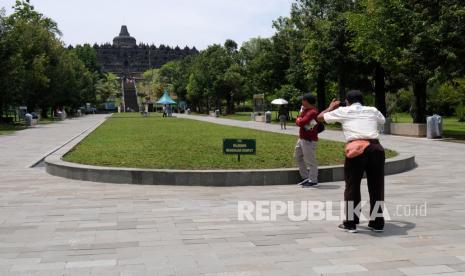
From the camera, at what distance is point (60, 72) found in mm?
55188

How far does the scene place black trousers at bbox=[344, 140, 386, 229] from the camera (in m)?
6.45

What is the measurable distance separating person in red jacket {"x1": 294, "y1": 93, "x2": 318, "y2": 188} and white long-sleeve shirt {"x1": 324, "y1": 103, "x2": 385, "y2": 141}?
279 cm

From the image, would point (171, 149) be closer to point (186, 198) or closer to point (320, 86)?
point (186, 198)

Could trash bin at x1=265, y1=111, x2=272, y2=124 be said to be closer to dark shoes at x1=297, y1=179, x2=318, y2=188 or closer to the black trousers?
dark shoes at x1=297, y1=179, x2=318, y2=188

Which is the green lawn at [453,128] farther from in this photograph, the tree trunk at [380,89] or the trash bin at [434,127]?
the tree trunk at [380,89]

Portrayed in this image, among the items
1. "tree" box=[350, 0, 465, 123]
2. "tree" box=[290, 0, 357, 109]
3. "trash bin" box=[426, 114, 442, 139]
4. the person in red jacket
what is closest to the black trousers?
the person in red jacket

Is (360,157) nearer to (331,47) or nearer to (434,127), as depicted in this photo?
(434,127)

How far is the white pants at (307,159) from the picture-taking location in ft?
33.0

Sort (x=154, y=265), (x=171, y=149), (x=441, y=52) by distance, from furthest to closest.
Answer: (x=441, y=52) → (x=171, y=149) → (x=154, y=265)

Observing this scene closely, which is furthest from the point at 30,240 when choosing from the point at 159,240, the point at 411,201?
the point at 411,201

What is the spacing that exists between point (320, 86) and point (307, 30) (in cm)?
582

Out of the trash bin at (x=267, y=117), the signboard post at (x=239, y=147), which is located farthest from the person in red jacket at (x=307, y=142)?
the trash bin at (x=267, y=117)

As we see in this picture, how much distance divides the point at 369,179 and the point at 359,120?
74cm

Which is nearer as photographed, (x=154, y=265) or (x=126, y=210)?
(x=154, y=265)
